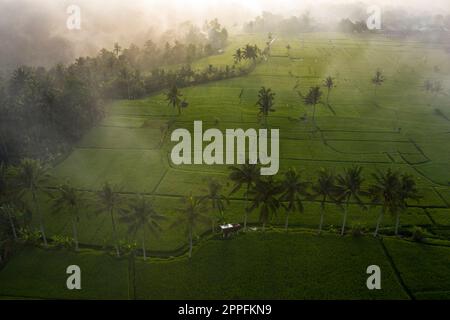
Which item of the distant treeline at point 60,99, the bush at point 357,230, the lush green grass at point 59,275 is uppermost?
the distant treeline at point 60,99

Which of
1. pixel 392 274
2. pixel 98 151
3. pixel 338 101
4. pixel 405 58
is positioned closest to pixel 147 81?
pixel 98 151

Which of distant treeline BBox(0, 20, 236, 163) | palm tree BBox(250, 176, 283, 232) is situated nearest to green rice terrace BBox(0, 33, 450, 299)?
distant treeline BBox(0, 20, 236, 163)

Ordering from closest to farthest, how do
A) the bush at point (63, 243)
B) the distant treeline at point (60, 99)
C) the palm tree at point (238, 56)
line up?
the bush at point (63, 243), the distant treeline at point (60, 99), the palm tree at point (238, 56)

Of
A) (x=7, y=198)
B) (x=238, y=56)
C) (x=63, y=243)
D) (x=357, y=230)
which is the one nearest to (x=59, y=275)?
(x=63, y=243)

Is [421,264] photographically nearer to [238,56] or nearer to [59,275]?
[59,275]

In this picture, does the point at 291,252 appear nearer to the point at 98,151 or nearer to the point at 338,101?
the point at 98,151

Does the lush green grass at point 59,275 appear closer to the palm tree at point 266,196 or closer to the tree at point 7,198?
the tree at point 7,198

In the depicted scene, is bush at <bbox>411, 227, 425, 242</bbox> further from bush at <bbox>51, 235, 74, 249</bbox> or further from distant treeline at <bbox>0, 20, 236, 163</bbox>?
distant treeline at <bbox>0, 20, 236, 163</bbox>

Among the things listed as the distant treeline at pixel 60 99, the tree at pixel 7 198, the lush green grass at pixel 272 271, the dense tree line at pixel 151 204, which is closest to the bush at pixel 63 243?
the dense tree line at pixel 151 204
